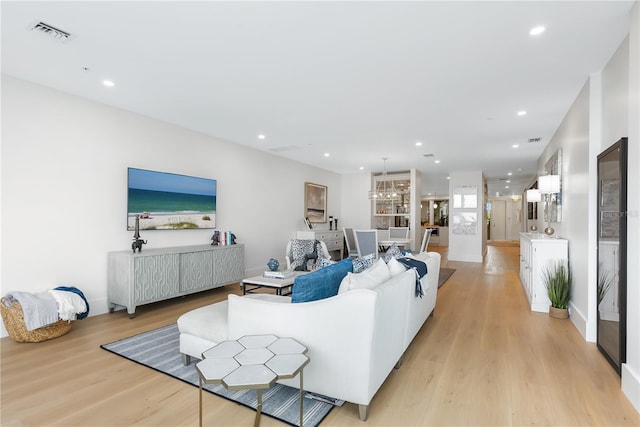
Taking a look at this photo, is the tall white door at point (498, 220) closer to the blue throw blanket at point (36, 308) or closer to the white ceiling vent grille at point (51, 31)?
the blue throw blanket at point (36, 308)

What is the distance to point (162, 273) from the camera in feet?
14.2

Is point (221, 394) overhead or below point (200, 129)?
below

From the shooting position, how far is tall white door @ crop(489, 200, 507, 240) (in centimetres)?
1628

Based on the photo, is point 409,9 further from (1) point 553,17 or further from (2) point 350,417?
(2) point 350,417

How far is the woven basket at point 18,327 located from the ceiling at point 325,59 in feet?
7.79

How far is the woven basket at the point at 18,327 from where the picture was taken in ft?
10.3

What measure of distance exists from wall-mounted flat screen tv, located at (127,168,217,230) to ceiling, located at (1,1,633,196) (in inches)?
35.2

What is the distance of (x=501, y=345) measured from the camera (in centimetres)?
319

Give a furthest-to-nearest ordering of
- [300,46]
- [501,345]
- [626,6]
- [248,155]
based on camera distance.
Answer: [248,155]
[501,345]
[300,46]
[626,6]

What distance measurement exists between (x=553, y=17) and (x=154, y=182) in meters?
4.86

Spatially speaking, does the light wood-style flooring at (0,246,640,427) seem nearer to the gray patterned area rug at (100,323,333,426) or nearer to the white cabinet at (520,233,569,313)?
the gray patterned area rug at (100,323,333,426)

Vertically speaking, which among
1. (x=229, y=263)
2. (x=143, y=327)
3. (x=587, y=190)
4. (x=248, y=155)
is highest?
(x=248, y=155)

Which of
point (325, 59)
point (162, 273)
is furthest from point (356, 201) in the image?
point (325, 59)

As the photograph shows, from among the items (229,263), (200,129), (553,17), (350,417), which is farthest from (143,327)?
(553,17)
